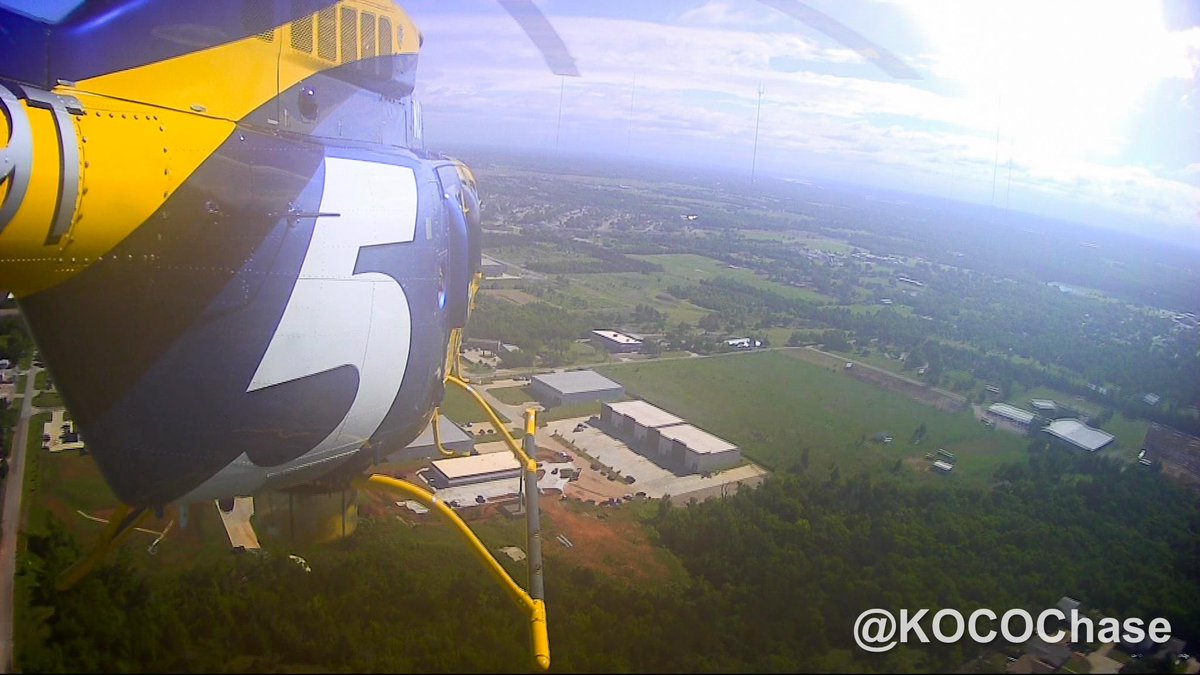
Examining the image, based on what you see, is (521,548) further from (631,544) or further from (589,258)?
(589,258)

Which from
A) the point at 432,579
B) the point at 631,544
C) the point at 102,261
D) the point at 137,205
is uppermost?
the point at 137,205

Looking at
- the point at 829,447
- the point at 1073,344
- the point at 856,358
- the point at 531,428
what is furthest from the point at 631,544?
the point at 1073,344

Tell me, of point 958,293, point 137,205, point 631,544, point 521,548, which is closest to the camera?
point 137,205

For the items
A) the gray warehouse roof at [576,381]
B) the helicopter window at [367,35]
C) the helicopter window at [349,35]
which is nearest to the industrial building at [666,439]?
the gray warehouse roof at [576,381]

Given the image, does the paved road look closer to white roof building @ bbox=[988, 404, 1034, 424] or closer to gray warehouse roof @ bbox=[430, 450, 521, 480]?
gray warehouse roof @ bbox=[430, 450, 521, 480]

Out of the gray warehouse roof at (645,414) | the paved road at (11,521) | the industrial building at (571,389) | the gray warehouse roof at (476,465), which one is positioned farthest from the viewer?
the industrial building at (571,389)

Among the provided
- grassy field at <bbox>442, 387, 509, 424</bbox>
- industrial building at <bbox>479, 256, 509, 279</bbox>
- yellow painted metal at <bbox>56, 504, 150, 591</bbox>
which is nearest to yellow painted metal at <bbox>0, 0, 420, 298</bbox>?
yellow painted metal at <bbox>56, 504, 150, 591</bbox>

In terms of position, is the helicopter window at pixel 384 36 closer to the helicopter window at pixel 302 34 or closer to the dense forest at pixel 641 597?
the helicopter window at pixel 302 34
